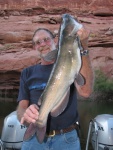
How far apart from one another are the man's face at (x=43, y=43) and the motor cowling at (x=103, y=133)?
1.89 meters

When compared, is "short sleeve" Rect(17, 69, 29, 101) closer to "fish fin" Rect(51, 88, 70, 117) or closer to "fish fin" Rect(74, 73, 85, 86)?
"fish fin" Rect(51, 88, 70, 117)

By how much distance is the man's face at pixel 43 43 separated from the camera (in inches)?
91.0

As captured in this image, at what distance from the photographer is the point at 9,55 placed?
17812mm

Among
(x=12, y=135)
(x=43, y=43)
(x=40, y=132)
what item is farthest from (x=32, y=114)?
(x=12, y=135)

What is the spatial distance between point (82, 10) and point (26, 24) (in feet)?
14.4

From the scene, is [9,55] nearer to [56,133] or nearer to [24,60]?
[24,60]

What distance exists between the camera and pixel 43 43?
231cm

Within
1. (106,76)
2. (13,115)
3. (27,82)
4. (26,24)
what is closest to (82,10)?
(26,24)

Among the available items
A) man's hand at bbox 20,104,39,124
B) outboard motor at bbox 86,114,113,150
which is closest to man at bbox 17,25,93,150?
man's hand at bbox 20,104,39,124

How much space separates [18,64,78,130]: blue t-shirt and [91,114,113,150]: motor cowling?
172cm

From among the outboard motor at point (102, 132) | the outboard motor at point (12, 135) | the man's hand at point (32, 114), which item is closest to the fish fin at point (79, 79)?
the man's hand at point (32, 114)

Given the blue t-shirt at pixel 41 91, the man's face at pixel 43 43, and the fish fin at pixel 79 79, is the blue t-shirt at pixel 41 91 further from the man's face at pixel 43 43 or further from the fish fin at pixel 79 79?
the fish fin at pixel 79 79

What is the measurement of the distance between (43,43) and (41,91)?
1.13ft

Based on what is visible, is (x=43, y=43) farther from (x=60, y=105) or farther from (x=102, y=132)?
(x=102, y=132)
